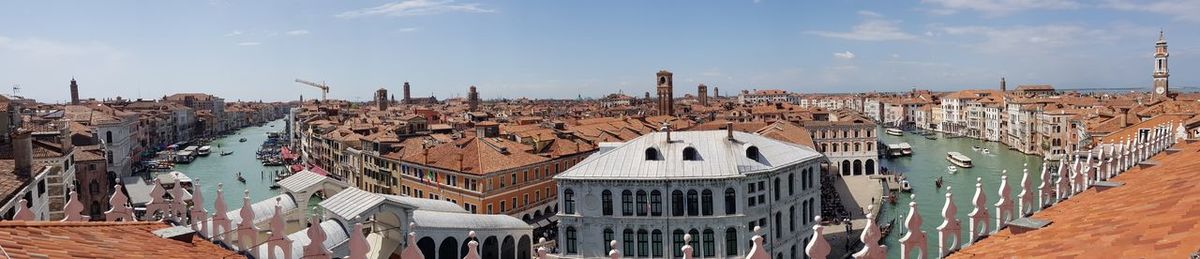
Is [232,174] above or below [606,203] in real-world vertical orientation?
below

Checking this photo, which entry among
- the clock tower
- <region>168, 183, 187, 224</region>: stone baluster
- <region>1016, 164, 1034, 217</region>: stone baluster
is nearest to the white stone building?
<region>1016, 164, 1034, 217</region>: stone baluster

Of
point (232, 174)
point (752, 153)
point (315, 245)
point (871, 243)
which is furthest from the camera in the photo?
point (232, 174)

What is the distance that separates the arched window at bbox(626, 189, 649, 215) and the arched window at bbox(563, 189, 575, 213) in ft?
6.41

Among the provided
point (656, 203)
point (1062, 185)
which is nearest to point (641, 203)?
point (656, 203)

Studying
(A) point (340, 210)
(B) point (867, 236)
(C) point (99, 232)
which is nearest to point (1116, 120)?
(A) point (340, 210)

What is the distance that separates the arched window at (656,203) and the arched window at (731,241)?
1.90 metres

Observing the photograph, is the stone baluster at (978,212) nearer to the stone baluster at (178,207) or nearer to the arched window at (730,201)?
the stone baluster at (178,207)

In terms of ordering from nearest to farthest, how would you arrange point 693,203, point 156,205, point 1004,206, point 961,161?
point 1004,206, point 156,205, point 693,203, point 961,161

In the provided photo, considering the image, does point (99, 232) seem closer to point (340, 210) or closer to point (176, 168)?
point (340, 210)

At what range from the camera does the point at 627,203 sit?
70.1 feet

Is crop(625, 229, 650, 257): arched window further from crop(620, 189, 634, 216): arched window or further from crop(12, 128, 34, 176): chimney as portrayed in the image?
crop(12, 128, 34, 176): chimney

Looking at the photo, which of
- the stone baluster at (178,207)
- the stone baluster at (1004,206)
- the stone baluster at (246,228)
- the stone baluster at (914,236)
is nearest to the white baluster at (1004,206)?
the stone baluster at (1004,206)

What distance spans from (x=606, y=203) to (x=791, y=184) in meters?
5.70

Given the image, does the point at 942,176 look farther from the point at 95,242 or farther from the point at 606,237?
the point at 95,242
